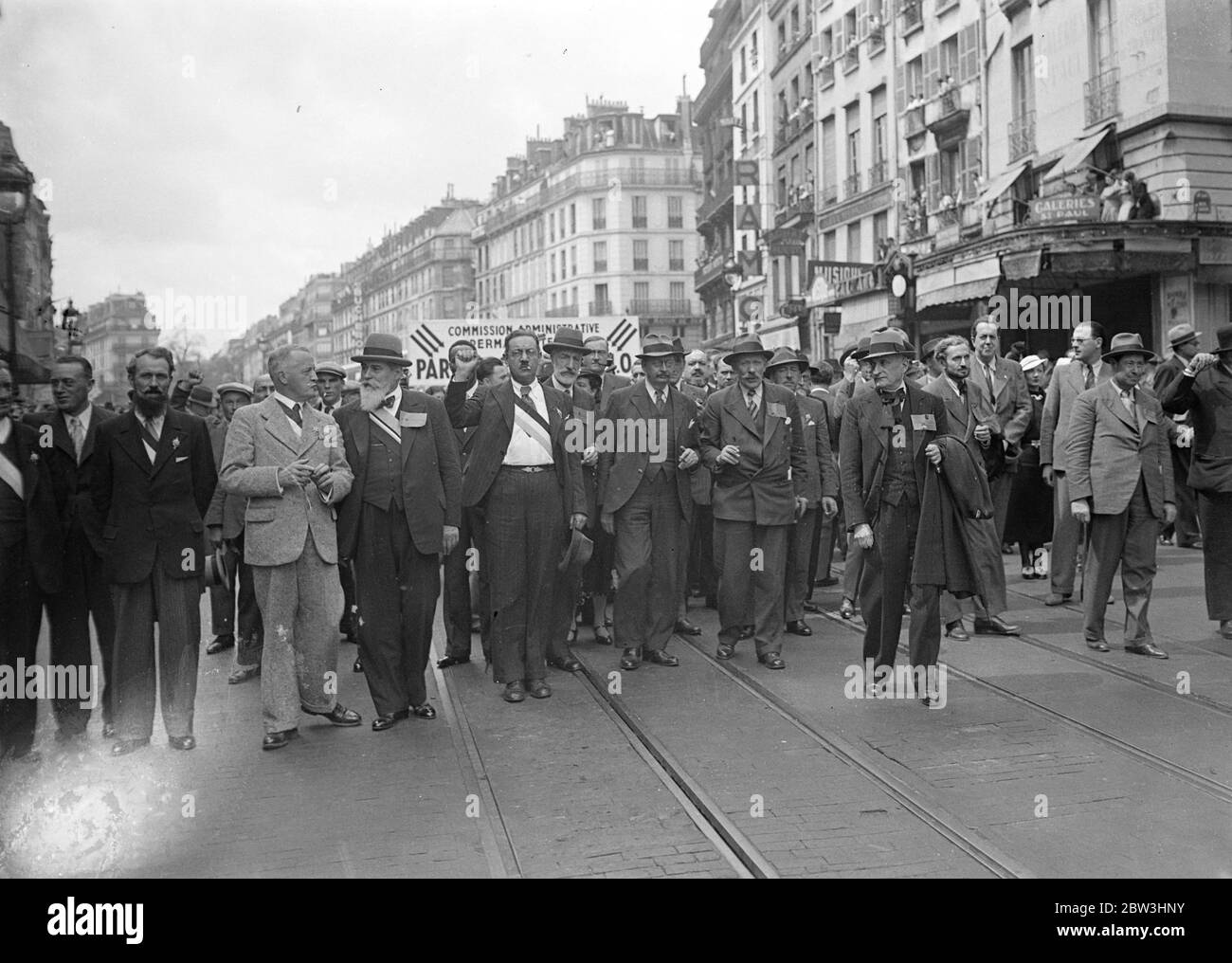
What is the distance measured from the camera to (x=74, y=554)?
646cm

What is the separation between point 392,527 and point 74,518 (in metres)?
1.70

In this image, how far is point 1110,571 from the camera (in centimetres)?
830

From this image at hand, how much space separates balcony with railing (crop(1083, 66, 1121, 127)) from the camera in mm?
21766

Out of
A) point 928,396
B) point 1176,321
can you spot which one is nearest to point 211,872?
point 928,396

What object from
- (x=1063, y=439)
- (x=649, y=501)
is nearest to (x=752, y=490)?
(x=649, y=501)

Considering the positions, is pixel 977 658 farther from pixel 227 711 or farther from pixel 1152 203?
pixel 1152 203

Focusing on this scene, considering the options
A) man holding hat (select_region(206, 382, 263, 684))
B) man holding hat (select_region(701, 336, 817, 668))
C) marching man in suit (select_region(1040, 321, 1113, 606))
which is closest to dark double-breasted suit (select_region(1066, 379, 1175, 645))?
marching man in suit (select_region(1040, 321, 1113, 606))

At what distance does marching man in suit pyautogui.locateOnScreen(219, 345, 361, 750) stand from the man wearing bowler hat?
316 centimetres

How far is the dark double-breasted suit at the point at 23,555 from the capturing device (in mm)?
6059

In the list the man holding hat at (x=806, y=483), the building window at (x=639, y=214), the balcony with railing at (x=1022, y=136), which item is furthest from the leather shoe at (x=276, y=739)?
the building window at (x=639, y=214)

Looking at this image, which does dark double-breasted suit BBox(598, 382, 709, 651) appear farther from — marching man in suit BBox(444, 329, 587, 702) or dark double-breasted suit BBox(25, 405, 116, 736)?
dark double-breasted suit BBox(25, 405, 116, 736)

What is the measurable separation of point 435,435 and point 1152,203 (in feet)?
58.3

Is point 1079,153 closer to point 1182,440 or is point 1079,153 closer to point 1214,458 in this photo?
point 1182,440

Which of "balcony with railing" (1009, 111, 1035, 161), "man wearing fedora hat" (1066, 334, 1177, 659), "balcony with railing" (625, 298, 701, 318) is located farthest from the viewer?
"balcony with railing" (625, 298, 701, 318)
